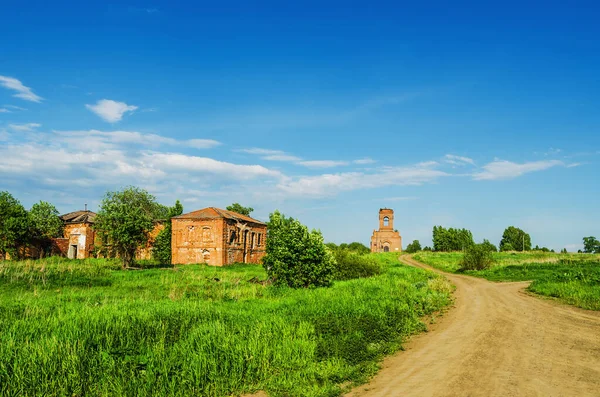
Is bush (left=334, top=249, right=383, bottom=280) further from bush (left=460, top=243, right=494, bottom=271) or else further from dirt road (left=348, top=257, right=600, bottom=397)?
dirt road (left=348, top=257, right=600, bottom=397)

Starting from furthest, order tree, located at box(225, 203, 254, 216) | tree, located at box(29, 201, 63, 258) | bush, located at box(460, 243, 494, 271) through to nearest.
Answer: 1. tree, located at box(225, 203, 254, 216)
2. tree, located at box(29, 201, 63, 258)
3. bush, located at box(460, 243, 494, 271)

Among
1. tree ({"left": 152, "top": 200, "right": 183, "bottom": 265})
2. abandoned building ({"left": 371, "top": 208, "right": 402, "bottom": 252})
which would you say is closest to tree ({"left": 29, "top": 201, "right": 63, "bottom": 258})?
tree ({"left": 152, "top": 200, "right": 183, "bottom": 265})

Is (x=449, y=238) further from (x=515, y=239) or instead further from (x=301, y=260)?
(x=301, y=260)

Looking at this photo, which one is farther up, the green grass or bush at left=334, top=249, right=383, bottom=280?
bush at left=334, top=249, right=383, bottom=280

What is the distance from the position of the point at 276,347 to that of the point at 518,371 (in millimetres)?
5610

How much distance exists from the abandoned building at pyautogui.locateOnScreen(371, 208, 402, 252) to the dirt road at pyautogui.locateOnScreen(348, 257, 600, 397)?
74.6 m

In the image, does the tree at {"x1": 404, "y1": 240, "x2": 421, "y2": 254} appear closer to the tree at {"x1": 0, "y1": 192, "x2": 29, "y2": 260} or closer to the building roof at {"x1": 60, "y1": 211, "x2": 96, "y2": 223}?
the building roof at {"x1": 60, "y1": 211, "x2": 96, "y2": 223}

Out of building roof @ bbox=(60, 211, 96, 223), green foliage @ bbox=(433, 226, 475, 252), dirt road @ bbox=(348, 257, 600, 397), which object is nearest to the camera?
dirt road @ bbox=(348, 257, 600, 397)

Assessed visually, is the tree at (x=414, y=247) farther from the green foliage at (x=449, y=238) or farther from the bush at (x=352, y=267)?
the bush at (x=352, y=267)

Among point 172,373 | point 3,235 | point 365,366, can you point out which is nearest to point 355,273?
point 365,366

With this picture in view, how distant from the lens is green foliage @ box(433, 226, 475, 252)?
350 feet

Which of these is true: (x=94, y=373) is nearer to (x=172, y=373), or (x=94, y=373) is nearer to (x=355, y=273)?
(x=172, y=373)

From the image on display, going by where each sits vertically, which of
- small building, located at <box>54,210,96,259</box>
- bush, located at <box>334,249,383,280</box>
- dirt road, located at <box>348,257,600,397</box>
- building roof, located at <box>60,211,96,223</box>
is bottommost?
dirt road, located at <box>348,257,600,397</box>

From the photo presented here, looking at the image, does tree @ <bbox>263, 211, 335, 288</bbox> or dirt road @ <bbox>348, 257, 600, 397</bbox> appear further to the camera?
tree @ <bbox>263, 211, 335, 288</bbox>
